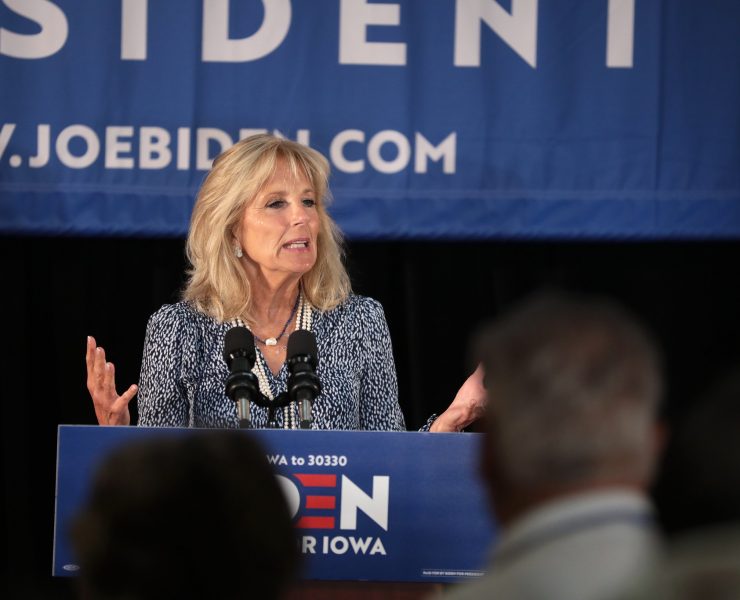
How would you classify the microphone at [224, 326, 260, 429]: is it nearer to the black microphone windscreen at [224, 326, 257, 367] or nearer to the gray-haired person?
the black microphone windscreen at [224, 326, 257, 367]

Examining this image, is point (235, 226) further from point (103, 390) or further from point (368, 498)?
point (368, 498)

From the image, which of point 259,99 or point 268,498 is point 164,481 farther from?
point 259,99

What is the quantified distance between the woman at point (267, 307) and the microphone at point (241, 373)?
1.94 ft

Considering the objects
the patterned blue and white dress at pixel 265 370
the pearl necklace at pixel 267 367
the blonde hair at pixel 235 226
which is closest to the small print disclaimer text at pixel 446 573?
the pearl necklace at pixel 267 367

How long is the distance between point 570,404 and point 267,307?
7.96 feet

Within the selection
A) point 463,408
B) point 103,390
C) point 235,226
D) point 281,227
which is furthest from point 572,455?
point 235,226

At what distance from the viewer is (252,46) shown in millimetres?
4160

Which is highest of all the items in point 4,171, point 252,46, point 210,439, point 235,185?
point 252,46

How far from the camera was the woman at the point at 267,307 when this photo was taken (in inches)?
132

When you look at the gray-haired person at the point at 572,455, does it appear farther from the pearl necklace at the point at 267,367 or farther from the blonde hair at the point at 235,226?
the blonde hair at the point at 235,226

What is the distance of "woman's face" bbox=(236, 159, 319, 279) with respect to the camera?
3504 millimetres

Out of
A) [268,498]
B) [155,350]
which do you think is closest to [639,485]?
[268,498]

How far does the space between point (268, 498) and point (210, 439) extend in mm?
75

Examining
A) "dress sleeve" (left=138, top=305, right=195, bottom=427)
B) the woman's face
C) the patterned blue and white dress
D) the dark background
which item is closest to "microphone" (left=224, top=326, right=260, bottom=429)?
the patterned blue and white dress
